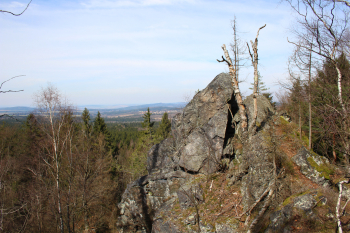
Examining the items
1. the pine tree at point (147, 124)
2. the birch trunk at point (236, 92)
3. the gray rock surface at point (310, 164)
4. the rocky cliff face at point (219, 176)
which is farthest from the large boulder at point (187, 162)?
the pine tree at point (147, 124)

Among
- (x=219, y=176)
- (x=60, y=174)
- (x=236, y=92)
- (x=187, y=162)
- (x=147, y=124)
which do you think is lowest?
(x=60, y=174)

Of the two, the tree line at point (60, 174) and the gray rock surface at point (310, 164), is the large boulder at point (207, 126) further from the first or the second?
the tree line at point (60, 174)

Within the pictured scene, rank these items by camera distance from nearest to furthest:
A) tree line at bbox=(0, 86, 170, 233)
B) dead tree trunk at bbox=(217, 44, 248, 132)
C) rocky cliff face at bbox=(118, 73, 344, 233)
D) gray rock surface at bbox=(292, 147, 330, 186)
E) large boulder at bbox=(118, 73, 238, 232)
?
rocky cliff face at bbox=(118, 73, 344, 233), gray rock surface at bbox=(292, 147, 330, 186), dead tree trunk at bbox=(217, 44, 248, 132), large boulder at bbox=(118, 73, 238, 232), tree line at bbox=(0, 86, 170, 233)

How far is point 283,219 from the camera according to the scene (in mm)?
7188

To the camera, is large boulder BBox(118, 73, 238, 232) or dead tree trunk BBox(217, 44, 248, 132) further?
large boulder BBox(118, 73, 238, 232)

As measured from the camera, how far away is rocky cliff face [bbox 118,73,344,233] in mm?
8909

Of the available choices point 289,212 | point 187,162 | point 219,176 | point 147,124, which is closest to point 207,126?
point 187,162

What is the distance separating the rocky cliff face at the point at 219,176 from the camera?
351 inches

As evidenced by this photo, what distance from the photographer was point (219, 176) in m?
12.1

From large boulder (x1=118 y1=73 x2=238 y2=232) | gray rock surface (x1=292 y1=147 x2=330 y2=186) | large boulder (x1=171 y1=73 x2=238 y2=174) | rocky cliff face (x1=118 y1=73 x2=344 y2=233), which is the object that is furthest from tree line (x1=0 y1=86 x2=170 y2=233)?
gray rock surface (x1=292 y1=147 x2=330 y2=186)

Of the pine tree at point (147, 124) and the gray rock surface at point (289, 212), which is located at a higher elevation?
the pine tree at point (147, 124)

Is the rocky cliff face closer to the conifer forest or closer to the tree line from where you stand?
the conifer forest

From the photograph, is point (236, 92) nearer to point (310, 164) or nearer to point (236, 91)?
point (236, 91)

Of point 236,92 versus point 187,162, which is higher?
point 236,92
